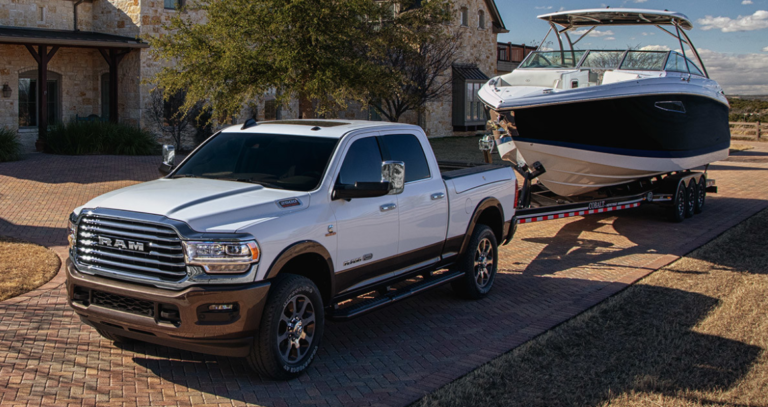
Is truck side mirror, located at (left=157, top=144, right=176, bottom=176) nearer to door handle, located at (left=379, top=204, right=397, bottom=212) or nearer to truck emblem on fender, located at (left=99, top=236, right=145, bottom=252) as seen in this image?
truck emblem on fender, located at (left=99, top=236, right=145, bottom=252)

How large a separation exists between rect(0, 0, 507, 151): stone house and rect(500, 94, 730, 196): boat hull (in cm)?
1369

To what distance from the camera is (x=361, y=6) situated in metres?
14.9

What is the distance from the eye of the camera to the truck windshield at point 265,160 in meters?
6.24

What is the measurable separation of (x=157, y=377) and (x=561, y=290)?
5.15 meters

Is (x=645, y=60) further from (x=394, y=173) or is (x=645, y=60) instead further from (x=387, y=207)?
(x=394, y=173)

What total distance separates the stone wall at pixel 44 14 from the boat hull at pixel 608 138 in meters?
18.4

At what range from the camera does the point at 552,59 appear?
574 inches

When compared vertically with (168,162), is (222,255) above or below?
below

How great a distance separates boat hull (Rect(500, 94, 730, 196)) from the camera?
1167cm

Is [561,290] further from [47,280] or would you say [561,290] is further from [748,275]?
[47,280]

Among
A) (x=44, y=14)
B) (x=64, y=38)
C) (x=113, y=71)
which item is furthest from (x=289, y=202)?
(x=44, y=14)

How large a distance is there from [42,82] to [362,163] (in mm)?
18593

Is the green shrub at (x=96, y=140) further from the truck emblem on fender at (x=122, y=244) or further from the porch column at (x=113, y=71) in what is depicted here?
the truck emblem on fender at (x=122, y=244)

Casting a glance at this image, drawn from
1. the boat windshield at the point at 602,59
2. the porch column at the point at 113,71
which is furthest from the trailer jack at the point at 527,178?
the porch column at the point at 113,71
